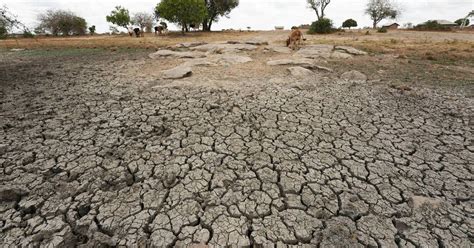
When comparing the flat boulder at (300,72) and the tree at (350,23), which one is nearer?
the flat boulder at (300,72)

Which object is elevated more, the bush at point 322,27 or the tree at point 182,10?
the tree at point 182,10

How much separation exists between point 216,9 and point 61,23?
19.2 metres

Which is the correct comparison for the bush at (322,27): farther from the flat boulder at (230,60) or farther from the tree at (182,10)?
the flat boulder at (230,60)

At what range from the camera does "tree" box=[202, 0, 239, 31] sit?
27.2 meters

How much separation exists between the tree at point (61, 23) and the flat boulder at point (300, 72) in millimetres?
33462

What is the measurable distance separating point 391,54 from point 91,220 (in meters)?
11.4

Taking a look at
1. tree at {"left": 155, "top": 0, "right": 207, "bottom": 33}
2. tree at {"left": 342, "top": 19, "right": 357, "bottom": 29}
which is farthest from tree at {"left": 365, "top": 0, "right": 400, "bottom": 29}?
tree at {"left": 155, "top": 0, "right": 207, "bottom": 33}

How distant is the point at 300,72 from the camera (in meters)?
6.72

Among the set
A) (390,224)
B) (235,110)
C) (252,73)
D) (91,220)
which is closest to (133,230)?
(91,220)

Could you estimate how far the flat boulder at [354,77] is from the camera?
6230 millimetres

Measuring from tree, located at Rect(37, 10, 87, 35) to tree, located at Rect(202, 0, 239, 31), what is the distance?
16.7 metres

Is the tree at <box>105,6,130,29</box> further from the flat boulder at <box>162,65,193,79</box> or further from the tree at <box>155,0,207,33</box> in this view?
the flat boulder at <box>162,65,193,79</box>

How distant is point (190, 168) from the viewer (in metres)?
2.91

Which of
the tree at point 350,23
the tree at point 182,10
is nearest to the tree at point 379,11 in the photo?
the tree at point 350,23
